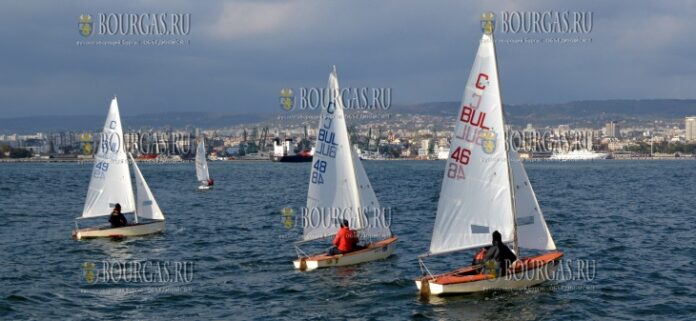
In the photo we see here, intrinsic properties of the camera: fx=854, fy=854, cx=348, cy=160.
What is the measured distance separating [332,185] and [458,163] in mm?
7785

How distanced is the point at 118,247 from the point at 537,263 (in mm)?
18525

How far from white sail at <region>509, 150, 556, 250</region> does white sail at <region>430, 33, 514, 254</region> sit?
62cm

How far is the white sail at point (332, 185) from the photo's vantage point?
30.2 metres

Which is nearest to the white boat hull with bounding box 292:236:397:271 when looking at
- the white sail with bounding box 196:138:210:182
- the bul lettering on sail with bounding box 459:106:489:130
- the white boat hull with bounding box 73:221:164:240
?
the bul lettering on sail with bounding box 459:106:489:130

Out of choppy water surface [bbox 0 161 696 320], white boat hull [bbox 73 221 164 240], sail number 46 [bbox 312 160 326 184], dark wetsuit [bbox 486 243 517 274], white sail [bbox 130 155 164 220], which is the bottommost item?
choppy water surface [bbox 0 161 696 320]

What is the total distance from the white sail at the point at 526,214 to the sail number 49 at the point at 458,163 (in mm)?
1427

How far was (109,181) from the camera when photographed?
Answer: 3928cm

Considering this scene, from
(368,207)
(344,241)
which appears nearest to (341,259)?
(344,241)

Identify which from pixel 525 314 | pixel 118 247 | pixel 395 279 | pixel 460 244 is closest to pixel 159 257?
pixel 118 247

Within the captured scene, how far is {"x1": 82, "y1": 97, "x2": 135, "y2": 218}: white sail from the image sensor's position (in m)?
39.3

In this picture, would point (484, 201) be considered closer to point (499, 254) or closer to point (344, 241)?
point (499, 254)

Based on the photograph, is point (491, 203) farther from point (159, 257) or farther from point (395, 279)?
point (159, 257)

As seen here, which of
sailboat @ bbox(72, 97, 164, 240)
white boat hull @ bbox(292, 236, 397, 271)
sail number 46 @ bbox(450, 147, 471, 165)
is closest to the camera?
sail number 46 @ bbox(450, 147, 471, 165)

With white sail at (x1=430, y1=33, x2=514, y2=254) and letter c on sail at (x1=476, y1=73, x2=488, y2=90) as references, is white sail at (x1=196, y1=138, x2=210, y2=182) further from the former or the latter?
letter c on sail at (x1=476, y1=73, x2=488, y2=90)
